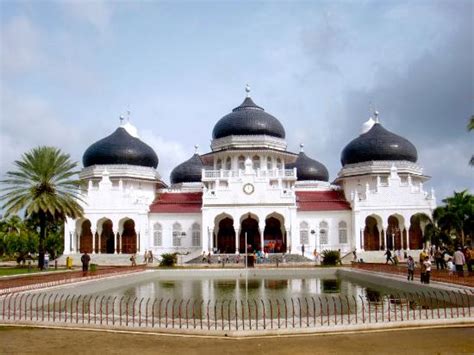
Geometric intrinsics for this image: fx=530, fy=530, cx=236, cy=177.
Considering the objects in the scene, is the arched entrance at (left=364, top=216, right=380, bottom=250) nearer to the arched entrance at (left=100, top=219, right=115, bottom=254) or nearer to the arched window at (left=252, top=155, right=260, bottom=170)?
the arched window at (left=252, top=155, right=260, bottom=170)

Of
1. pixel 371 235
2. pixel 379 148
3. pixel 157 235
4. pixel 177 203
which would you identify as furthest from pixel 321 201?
pixel 157 235

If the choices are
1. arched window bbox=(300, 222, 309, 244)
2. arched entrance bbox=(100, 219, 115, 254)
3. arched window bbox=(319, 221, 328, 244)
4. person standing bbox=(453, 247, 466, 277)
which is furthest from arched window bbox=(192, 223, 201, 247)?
person standing bbox=(453, 247, 466, 277)

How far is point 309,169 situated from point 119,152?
21396 mm

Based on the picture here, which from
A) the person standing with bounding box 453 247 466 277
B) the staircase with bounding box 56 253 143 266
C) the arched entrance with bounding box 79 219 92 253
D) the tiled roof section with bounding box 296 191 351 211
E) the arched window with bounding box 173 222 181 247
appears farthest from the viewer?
the arched entrance with bounding box 79 219 92 253

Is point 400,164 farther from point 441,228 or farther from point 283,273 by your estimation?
point 283,273

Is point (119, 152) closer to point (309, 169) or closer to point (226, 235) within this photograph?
point (226, 235)

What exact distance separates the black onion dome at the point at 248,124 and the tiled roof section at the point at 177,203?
6.60m

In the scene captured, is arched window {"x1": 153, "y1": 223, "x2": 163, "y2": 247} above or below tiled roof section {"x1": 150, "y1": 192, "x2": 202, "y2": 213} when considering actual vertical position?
below

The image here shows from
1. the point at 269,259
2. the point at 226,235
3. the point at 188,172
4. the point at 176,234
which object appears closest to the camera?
the point at 269,259

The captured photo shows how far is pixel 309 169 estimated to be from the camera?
6031cm

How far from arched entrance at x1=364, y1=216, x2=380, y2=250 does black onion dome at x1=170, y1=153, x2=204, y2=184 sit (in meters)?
20.8

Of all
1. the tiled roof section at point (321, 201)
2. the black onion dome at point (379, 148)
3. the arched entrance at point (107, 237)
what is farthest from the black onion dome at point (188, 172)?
the black onion dome at point (379, 148)

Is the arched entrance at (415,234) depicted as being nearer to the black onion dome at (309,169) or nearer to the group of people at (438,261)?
the black onion dome at (309,169)

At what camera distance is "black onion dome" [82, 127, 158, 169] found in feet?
173
